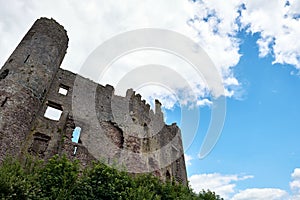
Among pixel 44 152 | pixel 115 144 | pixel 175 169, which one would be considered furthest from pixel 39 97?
pixel 175 169

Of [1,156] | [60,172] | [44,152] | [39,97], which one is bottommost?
[60,172]

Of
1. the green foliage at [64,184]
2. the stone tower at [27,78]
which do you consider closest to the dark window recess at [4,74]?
the stone tower at [27,78]

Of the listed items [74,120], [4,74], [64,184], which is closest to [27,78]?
[4,74]

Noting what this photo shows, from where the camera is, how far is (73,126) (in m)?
18.0

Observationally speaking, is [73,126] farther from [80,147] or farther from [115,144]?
[115,144]

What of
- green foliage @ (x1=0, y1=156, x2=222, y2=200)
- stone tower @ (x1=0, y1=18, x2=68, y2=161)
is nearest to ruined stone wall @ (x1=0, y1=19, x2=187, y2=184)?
stone tower @ (x1=0, y1=18, x2=68, y2=161)

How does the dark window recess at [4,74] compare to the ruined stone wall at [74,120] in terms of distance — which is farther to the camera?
the dark window recess at [4,74]

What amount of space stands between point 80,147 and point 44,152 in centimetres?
222

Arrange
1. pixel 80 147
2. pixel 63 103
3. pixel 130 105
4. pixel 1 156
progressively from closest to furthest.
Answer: pixel 1 156 < pixel 80 147 < pixel 63 103 < pixel 130 105

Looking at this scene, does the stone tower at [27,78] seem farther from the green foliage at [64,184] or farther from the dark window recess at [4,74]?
the green foliage at [64,184]

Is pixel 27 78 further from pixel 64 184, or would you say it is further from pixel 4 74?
pixel 64 184

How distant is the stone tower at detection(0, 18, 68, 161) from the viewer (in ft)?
46.8

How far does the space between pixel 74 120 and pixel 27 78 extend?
4035 millimetres

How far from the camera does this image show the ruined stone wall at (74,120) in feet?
50.7
